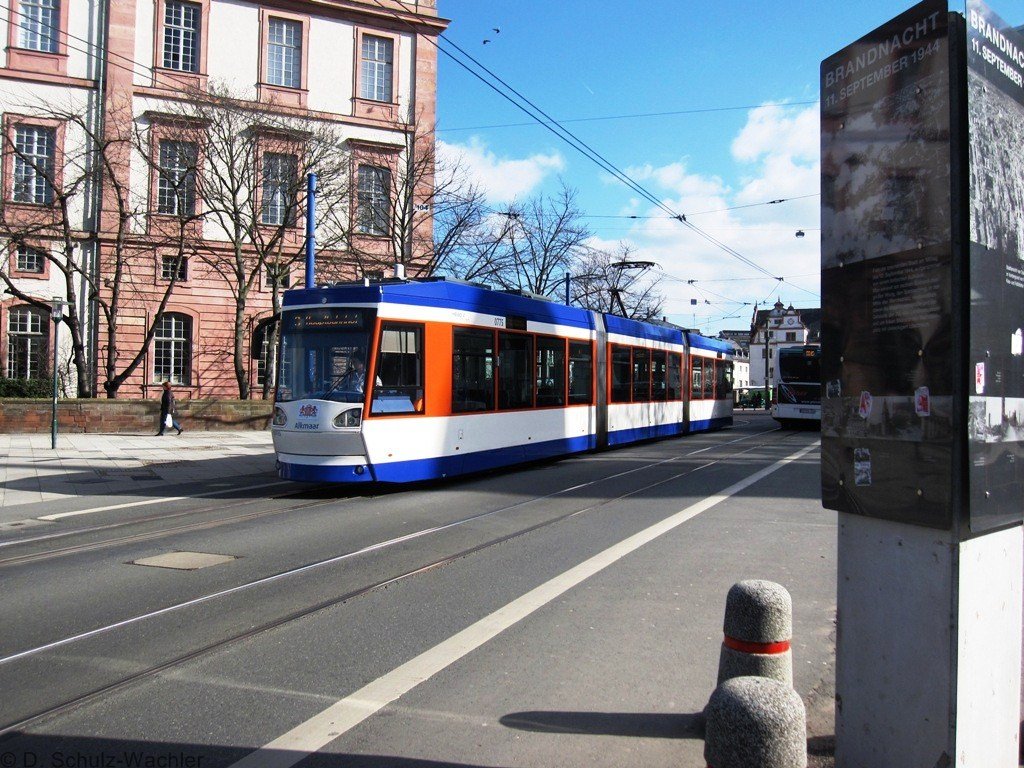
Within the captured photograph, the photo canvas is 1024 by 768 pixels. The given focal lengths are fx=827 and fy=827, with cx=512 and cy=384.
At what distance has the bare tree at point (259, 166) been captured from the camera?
2953 centimetres

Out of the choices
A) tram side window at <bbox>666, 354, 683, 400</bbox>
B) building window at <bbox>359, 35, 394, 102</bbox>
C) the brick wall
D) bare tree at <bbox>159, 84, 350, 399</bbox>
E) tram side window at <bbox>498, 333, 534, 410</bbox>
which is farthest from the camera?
building window at <bbox>359, 35, 394, 102</bbox>

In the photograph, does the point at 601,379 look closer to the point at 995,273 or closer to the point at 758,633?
the point at 758,633

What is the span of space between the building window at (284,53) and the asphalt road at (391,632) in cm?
3091

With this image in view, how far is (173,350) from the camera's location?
3547 cm

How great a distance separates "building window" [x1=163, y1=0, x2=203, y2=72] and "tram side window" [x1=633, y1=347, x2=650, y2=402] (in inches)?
1003

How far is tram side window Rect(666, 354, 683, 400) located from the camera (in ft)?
77.3

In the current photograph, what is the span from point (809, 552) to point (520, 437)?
727cm

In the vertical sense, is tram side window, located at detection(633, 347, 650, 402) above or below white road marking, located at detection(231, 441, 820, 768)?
above

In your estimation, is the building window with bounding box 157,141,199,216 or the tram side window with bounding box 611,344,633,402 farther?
the building window with bounding box 157,141,199,216

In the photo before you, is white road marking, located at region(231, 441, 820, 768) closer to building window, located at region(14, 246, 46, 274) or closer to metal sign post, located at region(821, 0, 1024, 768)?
metal sign post, located at region(821, 0, 1024, 768)

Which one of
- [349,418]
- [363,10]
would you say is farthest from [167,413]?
[363,10]

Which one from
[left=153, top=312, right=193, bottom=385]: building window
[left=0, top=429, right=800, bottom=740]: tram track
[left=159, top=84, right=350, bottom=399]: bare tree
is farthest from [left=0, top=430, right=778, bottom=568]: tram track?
[left=153, top=312, right=193, bottom=385]: building window

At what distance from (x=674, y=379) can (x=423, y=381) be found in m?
13.2

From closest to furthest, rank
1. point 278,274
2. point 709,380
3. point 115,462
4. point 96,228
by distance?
1. point 115,462
2. point 709,380
3. point 278,274
4. point 96,228
